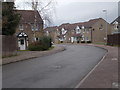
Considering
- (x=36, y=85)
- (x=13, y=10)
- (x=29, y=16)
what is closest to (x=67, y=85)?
(x=36, y=85)

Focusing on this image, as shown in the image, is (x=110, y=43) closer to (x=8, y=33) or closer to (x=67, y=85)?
(x=8, y=33)

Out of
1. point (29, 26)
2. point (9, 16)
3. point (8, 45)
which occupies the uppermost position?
point (29, 26)

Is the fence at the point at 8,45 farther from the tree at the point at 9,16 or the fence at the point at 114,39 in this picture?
the fence at the point at 114,39

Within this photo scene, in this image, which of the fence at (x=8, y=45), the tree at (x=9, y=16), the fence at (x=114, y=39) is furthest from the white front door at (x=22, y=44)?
the fence at (x=114, y=39)

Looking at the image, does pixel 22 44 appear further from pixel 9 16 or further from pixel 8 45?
pixel 8 45

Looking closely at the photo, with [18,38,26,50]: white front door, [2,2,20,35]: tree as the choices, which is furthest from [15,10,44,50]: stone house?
[2,2,20,35]: tree

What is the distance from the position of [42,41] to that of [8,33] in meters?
13.1

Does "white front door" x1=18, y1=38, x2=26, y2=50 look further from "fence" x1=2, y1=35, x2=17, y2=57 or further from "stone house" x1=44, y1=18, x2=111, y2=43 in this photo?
"stone house" x1=44, y1=18, x2=111, y2=43

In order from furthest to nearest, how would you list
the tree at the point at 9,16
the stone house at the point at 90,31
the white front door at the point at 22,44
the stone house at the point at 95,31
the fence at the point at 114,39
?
the stone house at the point at 90,31 < the stone house at the point at 95,31 < the fence at the point at 114,39 < the white front door at the point at 22,44 < the tree at the point at 9,16

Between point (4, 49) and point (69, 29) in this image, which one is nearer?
point (4, 49)

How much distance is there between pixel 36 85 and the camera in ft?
23.9

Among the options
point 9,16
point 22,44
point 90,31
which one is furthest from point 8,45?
point 90,31

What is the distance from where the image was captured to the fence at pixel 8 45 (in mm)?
18781

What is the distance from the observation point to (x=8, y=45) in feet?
64.1
